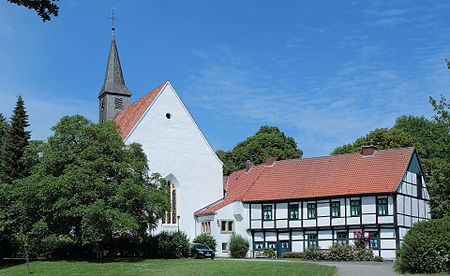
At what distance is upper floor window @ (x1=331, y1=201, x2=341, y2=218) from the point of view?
4294 centimetres

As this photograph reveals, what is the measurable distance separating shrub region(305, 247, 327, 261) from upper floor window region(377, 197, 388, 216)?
5.09 m

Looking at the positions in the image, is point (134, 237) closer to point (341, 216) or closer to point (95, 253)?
point (95, 253)

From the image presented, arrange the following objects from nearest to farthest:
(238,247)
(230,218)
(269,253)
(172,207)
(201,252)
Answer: (201,252)
(269,253)
(238,247)
(230,218)
(172,207)

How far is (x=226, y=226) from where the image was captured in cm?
4669

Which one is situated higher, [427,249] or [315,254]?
[427,249]

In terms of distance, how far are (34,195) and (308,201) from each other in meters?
19.8

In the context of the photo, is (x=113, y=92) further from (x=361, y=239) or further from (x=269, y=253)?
(x=361, y=239)

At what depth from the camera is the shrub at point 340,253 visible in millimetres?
37844

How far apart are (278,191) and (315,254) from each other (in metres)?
8.10

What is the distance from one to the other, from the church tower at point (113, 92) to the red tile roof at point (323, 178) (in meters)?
12.9

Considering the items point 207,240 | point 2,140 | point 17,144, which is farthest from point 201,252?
point 2,140

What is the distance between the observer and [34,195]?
34.1 m

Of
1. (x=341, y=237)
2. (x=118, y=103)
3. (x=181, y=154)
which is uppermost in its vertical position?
(x=118, y=103)

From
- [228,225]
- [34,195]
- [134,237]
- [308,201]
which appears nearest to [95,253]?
[134,237]
